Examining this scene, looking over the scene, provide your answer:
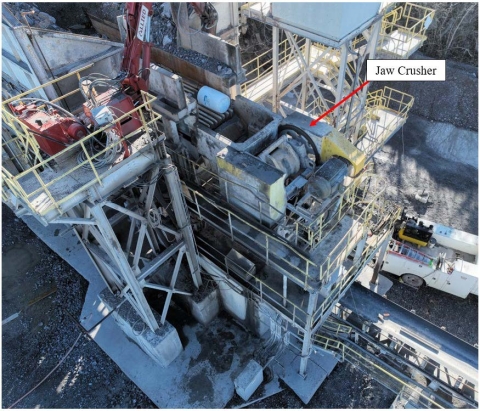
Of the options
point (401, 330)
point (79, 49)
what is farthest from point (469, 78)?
point (79, 49)

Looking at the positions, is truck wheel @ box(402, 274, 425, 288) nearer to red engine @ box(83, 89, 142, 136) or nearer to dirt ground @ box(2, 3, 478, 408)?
dirt ground @ box(2, 3, 478, 408)

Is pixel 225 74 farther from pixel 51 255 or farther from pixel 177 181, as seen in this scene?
pixel 51 255

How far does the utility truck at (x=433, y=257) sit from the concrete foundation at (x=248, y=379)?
244 inches

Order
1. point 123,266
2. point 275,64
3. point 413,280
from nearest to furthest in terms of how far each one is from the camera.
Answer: point 123,266, point 275,64, point 413,280

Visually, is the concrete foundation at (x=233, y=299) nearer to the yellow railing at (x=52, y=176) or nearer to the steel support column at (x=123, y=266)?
the steel support column at (x=123, y=266)

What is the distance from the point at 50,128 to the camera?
26.0 feet

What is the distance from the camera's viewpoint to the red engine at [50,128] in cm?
791

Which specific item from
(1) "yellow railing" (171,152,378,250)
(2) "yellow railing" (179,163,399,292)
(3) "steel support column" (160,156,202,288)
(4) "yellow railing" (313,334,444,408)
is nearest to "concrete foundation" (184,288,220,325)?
(3) "steel support column" (160,156,202,288)

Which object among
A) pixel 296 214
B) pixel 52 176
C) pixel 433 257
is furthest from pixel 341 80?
pixel 52 176

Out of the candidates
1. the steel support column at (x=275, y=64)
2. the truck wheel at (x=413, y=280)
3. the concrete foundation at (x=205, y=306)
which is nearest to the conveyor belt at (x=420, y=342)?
the truck wheel at (x=413, y=280)

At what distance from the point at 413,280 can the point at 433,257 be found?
112 centimetres

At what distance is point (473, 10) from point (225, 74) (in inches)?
787

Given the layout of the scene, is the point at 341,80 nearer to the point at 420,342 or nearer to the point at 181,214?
the point at 181,214

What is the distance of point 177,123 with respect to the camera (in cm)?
1021
